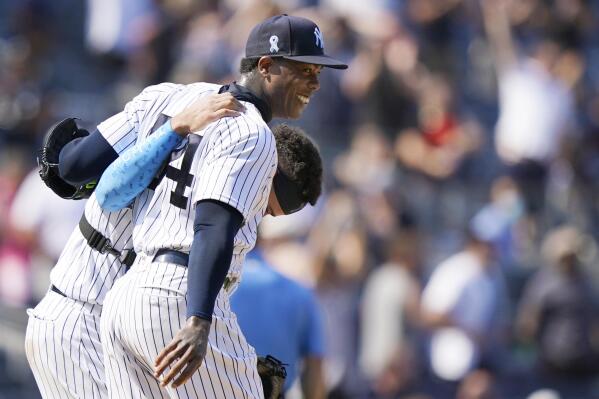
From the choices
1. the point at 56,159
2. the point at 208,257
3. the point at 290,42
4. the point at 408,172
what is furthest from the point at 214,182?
the point at 408,172

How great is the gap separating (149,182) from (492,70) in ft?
30.4

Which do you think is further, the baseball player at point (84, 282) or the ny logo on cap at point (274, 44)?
the baseball player at point (84, 282)

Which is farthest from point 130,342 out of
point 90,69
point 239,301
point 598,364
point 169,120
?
point 90,69

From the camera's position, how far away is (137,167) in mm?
4137

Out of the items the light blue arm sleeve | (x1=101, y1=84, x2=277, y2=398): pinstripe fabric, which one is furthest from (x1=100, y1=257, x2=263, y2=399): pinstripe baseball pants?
the light blue arm sleeve

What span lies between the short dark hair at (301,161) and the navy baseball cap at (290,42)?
47cm

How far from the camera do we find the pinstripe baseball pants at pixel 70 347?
14.9 ft

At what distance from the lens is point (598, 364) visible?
31.1ft

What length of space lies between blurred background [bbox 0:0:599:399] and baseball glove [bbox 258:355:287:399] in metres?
2.65

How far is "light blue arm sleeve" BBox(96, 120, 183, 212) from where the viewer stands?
13.5ft

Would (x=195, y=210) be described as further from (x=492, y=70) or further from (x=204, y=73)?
(x=492, y=70)

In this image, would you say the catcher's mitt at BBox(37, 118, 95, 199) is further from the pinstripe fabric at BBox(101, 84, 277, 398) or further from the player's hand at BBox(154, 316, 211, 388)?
the player's hand at BBox(154, 316, 211, 388)

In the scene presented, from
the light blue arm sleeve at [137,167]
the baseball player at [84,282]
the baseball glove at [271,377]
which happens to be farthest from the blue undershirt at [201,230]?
the baseball glove at [271,377]

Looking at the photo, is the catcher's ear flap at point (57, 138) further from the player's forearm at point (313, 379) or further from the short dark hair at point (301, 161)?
the player's forearm at point (313, 379)
